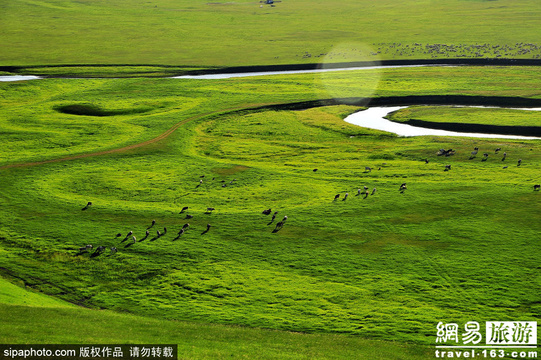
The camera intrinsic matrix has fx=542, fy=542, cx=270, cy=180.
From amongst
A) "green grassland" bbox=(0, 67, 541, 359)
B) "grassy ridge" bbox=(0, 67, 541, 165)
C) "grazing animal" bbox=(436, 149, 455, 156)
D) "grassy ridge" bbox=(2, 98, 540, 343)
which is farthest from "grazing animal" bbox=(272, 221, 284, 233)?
"grassy ridge" bbox=(0, 67, 541, 165)

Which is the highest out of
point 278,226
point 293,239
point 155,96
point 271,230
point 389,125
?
point 155,96

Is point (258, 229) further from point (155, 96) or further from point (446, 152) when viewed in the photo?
point (155, 96)

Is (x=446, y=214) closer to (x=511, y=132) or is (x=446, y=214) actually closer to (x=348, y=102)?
(x=511, y=132)

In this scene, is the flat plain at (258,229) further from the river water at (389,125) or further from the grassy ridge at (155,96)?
the river water at (389,125)

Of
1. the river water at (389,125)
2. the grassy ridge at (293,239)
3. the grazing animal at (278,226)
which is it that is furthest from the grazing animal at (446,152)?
the grazing animal at (278,226)

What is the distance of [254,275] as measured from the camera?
43.4m

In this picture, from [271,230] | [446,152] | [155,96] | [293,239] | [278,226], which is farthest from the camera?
[155,96]

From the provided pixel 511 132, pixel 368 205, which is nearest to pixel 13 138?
pixel 368 205

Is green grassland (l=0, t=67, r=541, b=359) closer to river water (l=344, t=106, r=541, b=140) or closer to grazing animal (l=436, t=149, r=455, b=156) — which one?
grazing animal (l=436, t=149, r=455, b=156)

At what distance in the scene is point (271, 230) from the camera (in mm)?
51844

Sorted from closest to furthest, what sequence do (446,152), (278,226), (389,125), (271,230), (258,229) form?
1. (271,230)
2. (258,229)
3. (278,226)
4. (446,152)
5. (389,125)

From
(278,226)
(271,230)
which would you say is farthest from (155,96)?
(271,230)

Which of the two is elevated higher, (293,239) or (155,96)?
(155,96)

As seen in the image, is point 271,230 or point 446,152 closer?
point 271,230
